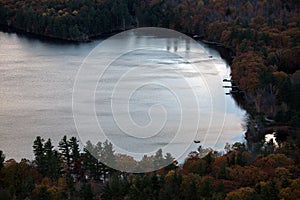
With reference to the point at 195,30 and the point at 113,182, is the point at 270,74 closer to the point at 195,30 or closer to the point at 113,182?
the point at 113,182

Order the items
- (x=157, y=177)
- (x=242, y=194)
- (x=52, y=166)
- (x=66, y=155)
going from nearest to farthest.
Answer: (x=242, y=194) → (x=157, y=177) → (x=52, y=166) → (x=66, y=155)

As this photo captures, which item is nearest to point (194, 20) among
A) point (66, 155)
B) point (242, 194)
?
point (66, 155)

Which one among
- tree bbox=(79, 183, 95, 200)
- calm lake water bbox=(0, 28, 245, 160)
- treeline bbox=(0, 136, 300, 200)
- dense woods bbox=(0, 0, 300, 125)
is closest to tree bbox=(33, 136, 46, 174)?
treeline bbox=(0, 136, 300, 200)

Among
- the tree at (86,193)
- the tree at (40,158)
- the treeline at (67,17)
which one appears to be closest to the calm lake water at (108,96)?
the tree at (40,158)

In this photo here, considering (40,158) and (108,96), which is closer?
(40,158)

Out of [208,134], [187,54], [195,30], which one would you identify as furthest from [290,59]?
[195,30]

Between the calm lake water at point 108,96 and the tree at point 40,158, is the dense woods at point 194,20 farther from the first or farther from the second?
the tree at point 40,158

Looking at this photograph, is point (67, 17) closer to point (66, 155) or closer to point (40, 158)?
point (66, 155)
